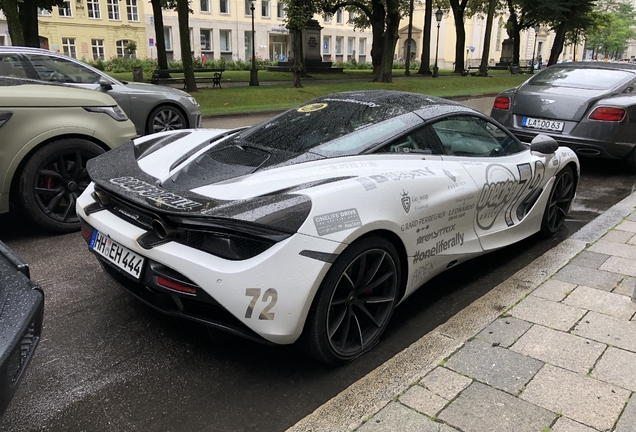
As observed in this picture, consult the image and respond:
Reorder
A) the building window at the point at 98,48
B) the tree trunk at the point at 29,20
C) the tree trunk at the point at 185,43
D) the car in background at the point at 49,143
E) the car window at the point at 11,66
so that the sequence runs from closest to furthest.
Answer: the car in background at the point at 49,143
the car window at the point at 11,66
the tree trunk at the point at 185,43
the tree trunk at the point at 29,20
the building window at the point at 98,48

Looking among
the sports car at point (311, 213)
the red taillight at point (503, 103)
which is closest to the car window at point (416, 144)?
the sports car at point (311, 213)

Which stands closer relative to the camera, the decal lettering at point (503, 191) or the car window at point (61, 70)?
the decal lettering at point (503, 191)

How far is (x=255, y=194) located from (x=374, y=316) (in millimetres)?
986

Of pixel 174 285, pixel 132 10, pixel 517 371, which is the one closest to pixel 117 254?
pixel 174 285

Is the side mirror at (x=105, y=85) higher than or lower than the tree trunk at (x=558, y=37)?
lower

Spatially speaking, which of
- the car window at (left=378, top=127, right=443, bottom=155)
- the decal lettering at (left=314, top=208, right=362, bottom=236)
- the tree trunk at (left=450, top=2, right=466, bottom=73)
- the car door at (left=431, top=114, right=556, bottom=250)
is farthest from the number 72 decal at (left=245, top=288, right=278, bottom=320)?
the tree trunk at (left=450, top=2, right=466, bottom=73)

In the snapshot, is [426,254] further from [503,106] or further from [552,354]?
[503,106]

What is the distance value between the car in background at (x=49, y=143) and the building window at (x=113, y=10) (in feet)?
177

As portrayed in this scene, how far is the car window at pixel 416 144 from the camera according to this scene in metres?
3.26

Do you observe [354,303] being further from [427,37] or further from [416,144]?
[427,37]

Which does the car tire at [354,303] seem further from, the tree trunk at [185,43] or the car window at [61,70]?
the tree trunk at [185,43]

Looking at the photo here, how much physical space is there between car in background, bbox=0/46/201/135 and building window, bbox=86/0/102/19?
4972cm

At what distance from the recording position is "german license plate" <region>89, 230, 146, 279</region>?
106 inches

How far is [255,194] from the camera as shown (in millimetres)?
2637
